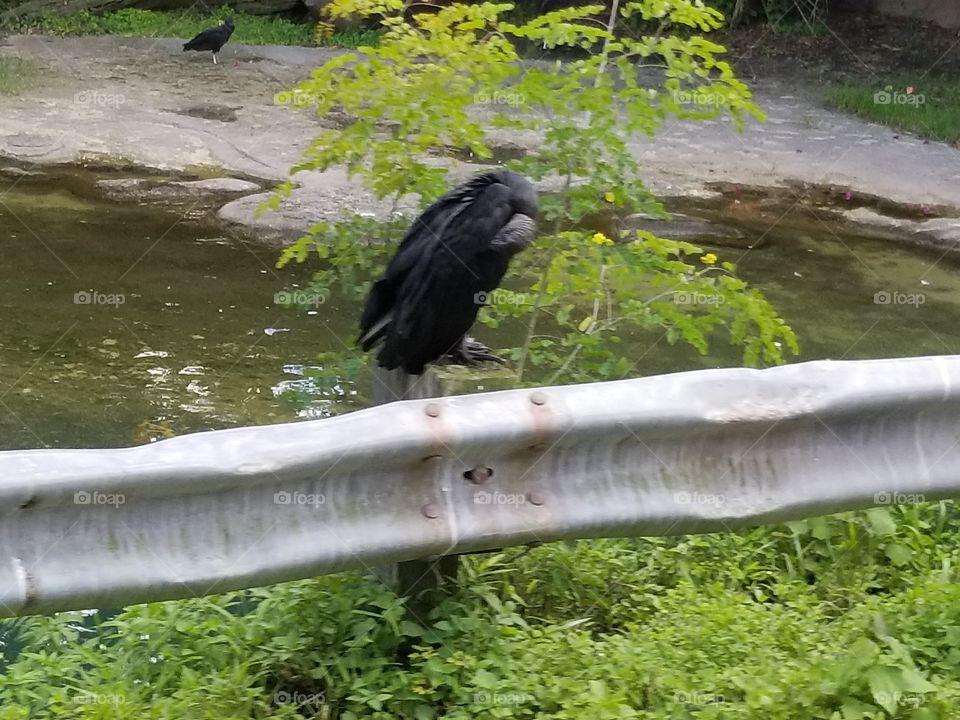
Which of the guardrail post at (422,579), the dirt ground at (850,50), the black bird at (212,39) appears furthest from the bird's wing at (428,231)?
the dirt ground at (850,50)

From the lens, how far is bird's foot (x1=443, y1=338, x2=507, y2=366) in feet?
11.1

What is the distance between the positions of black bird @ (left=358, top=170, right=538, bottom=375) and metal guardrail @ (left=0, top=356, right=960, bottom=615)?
1.66 ft

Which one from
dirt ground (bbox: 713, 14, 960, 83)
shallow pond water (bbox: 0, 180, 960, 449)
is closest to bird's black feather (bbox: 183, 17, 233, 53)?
shallow pond water (bbox: 0, 180, 960, 449)

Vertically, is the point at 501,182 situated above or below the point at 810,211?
above

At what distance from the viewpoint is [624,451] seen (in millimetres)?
2553

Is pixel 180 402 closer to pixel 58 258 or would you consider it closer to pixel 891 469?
pixel 58 258

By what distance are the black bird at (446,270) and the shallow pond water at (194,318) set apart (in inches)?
31.5

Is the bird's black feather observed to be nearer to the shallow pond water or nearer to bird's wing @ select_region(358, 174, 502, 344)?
the shallow pond water

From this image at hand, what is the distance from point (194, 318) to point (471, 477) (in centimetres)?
421

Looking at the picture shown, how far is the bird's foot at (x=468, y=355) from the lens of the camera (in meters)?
3.39

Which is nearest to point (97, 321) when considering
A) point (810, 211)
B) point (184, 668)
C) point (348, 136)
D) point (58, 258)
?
point (58, 258)

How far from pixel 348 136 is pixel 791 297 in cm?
433

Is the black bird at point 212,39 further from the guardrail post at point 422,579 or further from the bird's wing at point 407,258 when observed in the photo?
the guardrail post at point 422,579

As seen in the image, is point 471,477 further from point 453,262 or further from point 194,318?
Result: point 194,318
